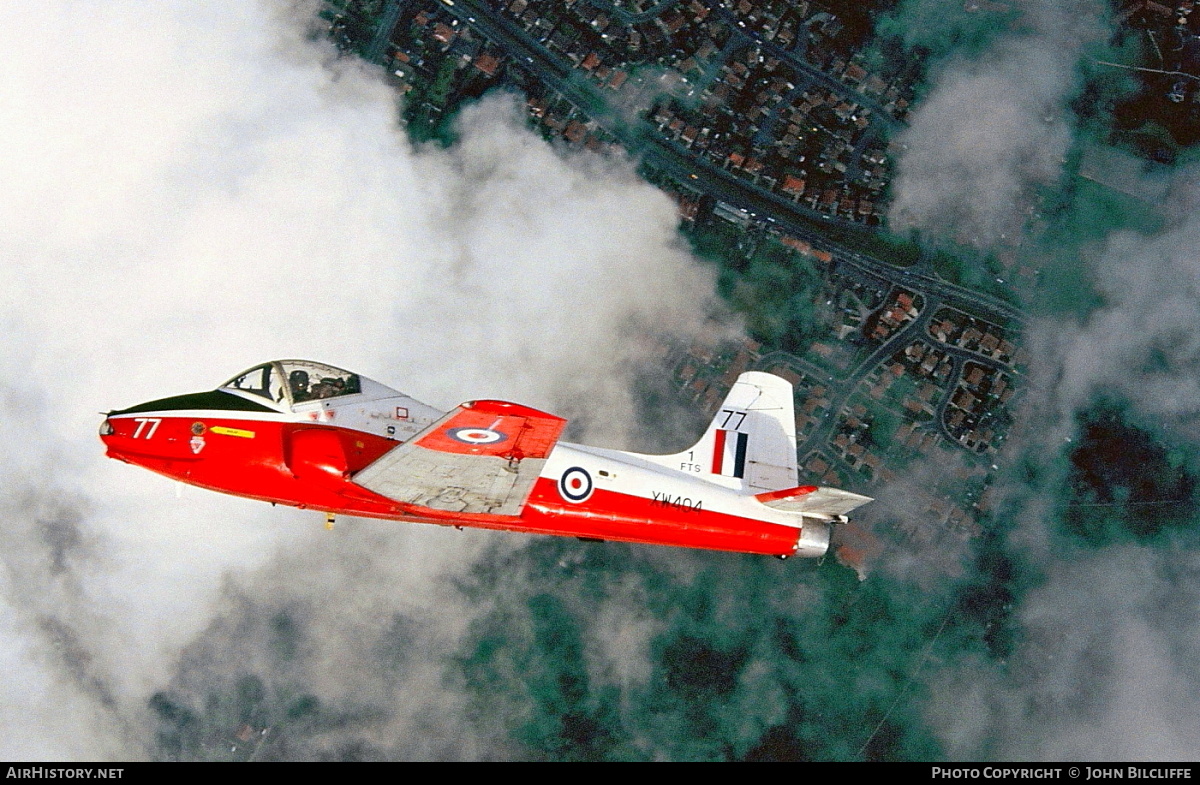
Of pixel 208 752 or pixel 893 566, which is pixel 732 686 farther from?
pixel 208 752

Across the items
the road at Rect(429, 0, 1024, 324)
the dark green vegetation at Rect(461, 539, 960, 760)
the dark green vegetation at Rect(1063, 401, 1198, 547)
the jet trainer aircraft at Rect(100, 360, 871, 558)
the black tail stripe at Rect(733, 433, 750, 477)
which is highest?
the road at Rect(429, 0, 1024, 324)

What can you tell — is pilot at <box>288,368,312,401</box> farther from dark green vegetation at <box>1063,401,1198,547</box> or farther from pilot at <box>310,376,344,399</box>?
dark green vegetation at <box>1063,401,1198,547</box>

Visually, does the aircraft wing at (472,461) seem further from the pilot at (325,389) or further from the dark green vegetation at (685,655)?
the dark green vegetation at (685,655)

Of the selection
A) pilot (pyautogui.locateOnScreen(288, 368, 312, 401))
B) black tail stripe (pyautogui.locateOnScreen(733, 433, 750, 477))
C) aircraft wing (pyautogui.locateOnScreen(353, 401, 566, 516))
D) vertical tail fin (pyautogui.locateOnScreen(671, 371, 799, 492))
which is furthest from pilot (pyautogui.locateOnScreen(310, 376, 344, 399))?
black tail stripe (pyautogui.locateOnScreen(733, 433, 750, 477))

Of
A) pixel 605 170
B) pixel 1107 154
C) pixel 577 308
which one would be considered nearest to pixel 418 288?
pixel 577 308

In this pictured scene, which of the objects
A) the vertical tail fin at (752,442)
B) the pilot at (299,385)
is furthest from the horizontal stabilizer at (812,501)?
the pilot at (299,385)

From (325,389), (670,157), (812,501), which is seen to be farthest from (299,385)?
(670,157)
